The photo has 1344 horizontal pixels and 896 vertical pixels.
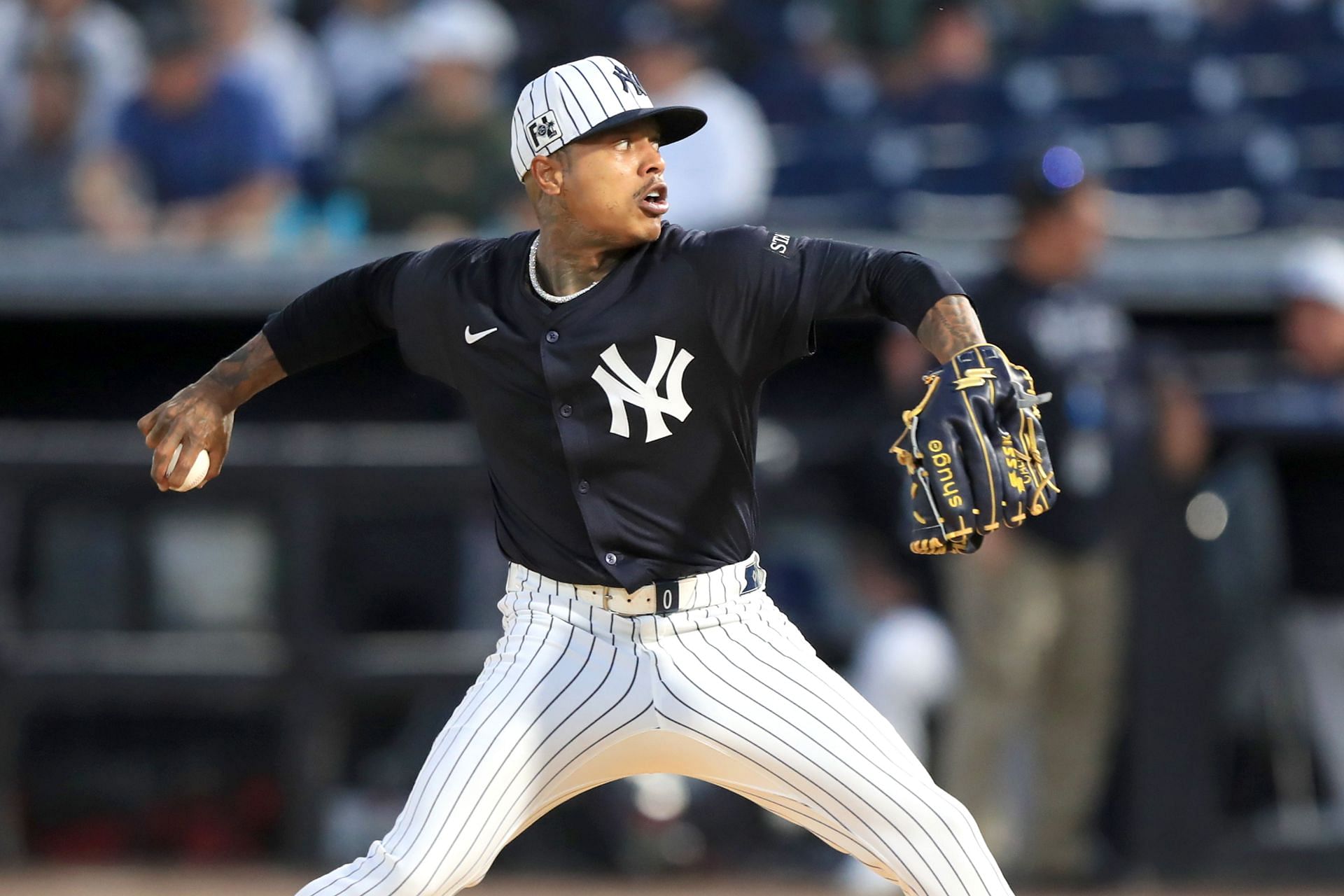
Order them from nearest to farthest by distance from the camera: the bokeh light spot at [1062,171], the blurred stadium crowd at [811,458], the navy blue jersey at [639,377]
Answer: the navy blue jersey at [639,377] < the bokeh light spot at [1062,171] < the blurred stadium crowd at [811,458]

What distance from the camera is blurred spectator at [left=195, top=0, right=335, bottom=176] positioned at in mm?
7555

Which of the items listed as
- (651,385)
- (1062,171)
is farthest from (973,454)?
(1062,171)

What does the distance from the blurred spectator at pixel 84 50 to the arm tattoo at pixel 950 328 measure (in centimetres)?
529

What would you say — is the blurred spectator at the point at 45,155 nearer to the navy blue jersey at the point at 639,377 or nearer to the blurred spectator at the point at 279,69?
the blurred spectator at the point at 279,69

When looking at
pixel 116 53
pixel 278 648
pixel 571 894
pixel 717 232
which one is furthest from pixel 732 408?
pixel 116 53

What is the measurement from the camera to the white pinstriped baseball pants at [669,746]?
10.2ft

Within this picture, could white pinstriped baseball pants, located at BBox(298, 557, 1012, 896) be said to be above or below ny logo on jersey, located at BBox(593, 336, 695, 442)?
below

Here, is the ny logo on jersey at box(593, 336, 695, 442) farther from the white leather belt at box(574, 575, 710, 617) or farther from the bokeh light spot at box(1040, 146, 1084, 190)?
the bokeh light spot at box(1040, 146, 1084, 190)

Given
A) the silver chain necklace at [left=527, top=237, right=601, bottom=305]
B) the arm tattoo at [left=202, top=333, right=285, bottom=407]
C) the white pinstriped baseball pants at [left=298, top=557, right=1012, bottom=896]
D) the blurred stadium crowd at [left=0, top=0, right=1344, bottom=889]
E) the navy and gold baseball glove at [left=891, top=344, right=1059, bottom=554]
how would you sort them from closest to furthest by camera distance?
the navy and gold baseball glove at [left=891, top=344, right=1059, bottom=554], the white pinstriped baseball pants at [left=298, top=557, right=1012, bottom=896], the silver chain necklace at [left=527, top=237, right=601, bottom=305], the arm tattoo at [left=202, top=333, right=285, bottom=407], the blurred stadium crowd at [left=0, top=0, right=1344, bottom=889]

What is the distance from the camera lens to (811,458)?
6.93m

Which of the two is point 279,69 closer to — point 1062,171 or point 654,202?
point 1062,171

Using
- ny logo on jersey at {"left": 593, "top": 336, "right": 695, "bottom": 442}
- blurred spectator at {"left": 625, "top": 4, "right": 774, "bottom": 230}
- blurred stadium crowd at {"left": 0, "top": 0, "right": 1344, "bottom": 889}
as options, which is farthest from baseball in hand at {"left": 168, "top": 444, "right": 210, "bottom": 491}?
blurred spectator at {"left": 625, "top": 4, "right": 774, "bottom": 230}

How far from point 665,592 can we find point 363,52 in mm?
5346

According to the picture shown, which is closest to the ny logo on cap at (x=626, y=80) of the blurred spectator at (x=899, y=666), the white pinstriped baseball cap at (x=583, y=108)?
the white pinstriped baseball cap at (x=583, y=108)
